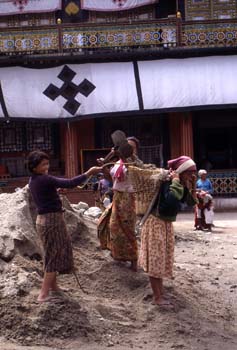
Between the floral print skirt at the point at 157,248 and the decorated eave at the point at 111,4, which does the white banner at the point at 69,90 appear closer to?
the decorated eave at the point at 111,4

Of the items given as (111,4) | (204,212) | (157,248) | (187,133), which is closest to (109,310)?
(157,248)

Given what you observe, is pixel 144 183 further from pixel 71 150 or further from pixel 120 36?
pixel 120 36

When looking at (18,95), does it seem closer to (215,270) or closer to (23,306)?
(215,270)

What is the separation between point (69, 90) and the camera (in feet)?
58.6

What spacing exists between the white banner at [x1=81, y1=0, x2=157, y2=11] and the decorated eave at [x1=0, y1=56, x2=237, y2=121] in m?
2.23

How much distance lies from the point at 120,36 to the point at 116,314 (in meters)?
13.5

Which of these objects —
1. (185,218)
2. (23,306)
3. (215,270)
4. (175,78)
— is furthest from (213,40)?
(23,306)

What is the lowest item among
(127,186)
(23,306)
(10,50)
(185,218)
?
(185,218)

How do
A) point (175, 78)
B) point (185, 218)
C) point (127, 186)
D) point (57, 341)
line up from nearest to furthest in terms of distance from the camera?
point (57, 341), point (127, 186), point (185, 218), point (175, 78)

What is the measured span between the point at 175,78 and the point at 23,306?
13.5 metres

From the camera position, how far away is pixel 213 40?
701 inches

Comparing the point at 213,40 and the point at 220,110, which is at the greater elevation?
the point at 213,40

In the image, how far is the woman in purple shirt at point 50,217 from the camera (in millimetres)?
5223

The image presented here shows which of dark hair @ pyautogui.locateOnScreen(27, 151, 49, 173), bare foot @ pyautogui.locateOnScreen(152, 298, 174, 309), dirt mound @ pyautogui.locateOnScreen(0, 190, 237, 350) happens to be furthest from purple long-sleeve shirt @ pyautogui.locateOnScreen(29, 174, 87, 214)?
bare foot @ pyautogui.locateOnScreen(152, 298, 174, 309)
